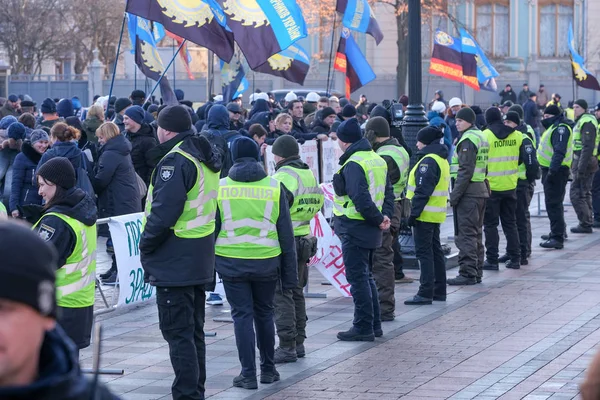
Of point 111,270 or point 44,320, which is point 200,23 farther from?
point 44,320

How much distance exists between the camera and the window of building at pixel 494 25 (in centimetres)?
5753

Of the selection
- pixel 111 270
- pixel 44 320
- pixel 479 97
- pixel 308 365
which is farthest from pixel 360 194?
pixel 479 97

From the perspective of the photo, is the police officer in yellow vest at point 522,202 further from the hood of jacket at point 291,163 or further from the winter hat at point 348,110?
the hood of jacket at point 291,163

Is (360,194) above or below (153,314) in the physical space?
above

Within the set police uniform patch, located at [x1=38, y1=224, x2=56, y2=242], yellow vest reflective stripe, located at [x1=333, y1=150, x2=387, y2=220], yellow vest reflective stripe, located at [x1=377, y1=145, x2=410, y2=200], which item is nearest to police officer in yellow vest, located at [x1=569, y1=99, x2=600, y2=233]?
yellow vest reflective stripe, located at [x1=377, y1=145, x2=410, y2=200]

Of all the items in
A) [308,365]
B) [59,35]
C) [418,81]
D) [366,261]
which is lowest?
[308,365]

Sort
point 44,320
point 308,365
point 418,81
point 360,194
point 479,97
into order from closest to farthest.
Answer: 1. point 44,320
2. point 308,365
3. point 360,194
4. point 418,81
5. point 479,97

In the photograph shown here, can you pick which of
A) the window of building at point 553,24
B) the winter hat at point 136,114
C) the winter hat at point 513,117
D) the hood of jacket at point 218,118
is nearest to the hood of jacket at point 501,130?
the winter hat at point 513,117

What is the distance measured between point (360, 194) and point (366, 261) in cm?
57

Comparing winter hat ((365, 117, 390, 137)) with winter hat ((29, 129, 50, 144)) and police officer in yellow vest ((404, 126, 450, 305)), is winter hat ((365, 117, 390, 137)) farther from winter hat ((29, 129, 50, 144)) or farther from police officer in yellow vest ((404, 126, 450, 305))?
winter hat ((29, 129, 50, 144))

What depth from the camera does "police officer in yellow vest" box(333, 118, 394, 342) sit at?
9.99 m

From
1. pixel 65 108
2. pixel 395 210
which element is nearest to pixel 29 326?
pixel 395 210

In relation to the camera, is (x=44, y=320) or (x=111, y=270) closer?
(x=44, y=320)

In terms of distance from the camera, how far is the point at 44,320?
213cm
